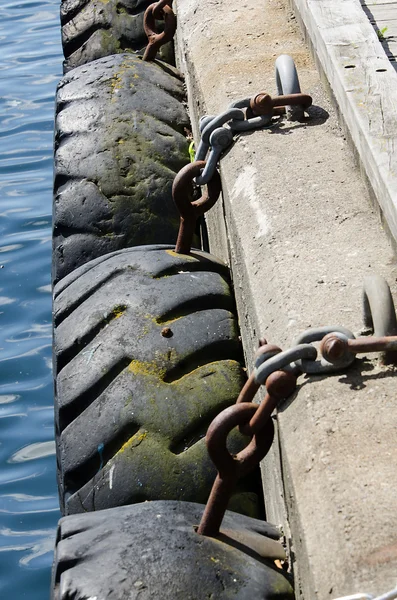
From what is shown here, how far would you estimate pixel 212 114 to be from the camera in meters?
3.24

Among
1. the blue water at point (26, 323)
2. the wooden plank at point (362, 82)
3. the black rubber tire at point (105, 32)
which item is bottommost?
the blue water at point (26, 323)

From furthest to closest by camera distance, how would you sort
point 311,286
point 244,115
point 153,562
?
point 244,115, point 311,286, point 153,562

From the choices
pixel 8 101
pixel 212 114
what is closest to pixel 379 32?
pixel 212 114

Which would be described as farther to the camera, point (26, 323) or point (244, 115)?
point (26, 323)

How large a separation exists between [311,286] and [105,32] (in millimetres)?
3032

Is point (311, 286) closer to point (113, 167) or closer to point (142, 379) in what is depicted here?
point (142, 379)

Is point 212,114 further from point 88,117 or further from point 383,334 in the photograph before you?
point 383,334

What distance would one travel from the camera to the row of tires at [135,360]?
73.5 inches

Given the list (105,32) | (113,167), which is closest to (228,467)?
(113,167)

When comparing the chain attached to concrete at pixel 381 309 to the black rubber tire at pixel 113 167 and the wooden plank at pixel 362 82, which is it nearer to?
the wooden plank at pixel 362 82

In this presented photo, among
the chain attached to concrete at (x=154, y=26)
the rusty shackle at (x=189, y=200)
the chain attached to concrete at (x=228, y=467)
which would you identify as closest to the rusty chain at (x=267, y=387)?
the chain attached to concrete at (x=228, y=467)

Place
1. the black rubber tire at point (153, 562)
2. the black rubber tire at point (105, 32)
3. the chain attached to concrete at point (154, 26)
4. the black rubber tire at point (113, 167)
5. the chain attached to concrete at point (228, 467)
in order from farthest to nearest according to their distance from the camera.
A: the black rubber tire at point (105, 32), the chain attached to concrete at point (154, 26), the black rubber tire at point (113, 167), the chain attached to concrete at point (228, 467), the black rubber tire at point (153, 562)

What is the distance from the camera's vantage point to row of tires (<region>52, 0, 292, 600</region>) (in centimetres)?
187

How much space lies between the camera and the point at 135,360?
2.53 metres
